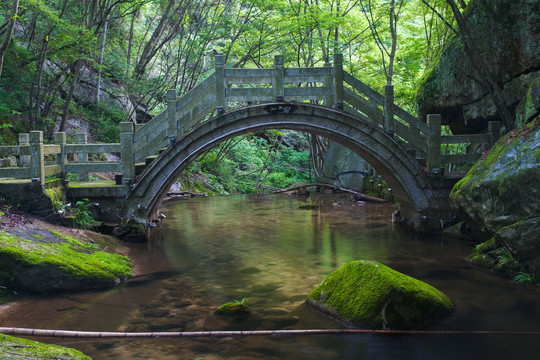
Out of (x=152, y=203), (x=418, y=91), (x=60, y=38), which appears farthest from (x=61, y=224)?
(x=418, y=91)

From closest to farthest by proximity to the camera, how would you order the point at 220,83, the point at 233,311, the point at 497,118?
the point at 233,311 → the point at 220,83 → the point at 497,118

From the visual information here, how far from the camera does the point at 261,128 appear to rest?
12.8 metres

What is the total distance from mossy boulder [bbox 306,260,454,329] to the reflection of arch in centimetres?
594

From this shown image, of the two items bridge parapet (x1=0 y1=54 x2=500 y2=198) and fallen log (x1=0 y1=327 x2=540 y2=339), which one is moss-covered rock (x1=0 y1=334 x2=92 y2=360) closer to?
fallen log (x1=0 y1=327 x2=540 y2=339)

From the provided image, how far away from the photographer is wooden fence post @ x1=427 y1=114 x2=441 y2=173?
41.4ft

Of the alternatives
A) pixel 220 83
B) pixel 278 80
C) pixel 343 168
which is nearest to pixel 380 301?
pixel 278 80

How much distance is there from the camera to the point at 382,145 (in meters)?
12.8

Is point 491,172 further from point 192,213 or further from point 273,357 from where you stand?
point 192,213

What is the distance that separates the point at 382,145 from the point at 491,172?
344 centimetres

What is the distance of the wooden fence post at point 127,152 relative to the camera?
1192cm

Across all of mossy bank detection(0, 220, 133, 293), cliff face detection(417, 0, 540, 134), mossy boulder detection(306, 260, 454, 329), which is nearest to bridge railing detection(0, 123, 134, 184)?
mossy bank detection(0, 220, 133, 293)

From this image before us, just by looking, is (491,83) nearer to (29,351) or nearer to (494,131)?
(494,131)

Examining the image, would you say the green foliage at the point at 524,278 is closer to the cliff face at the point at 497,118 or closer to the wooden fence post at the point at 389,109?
the cliff face at the point at 497,118

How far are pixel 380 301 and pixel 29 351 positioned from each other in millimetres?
4298
